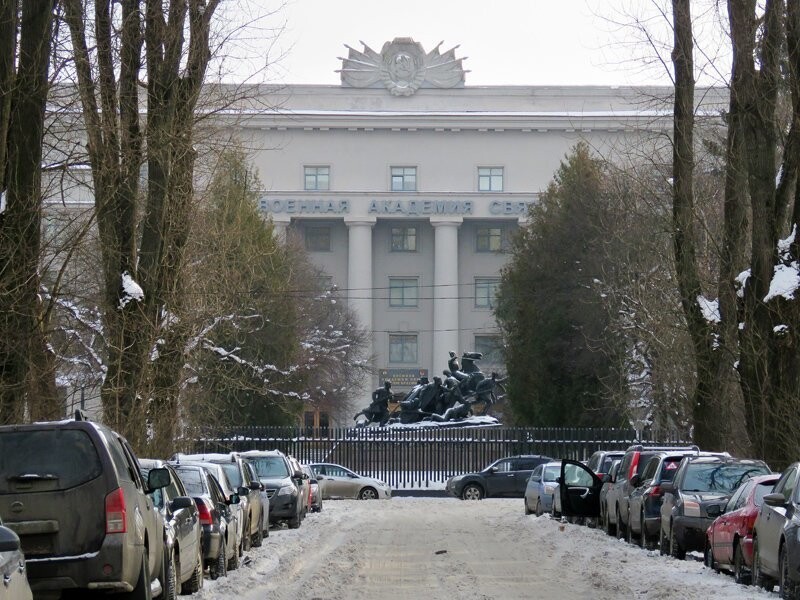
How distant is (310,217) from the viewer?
9138 centimetres

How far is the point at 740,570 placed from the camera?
17297mm

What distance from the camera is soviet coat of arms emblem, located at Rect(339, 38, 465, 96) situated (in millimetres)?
91438

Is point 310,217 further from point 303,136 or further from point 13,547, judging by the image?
point 13,547

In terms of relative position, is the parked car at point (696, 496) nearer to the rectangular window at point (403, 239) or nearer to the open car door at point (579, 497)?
the open car door at point (579, 497)

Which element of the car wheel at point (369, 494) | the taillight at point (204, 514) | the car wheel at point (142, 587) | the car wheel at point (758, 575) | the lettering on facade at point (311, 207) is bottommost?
the car wheel at point (369, 494)

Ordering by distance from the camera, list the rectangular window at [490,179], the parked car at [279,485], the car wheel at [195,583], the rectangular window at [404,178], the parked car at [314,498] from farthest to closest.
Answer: the rectangular window at [404,178]
the rectangular window at [490,179]
the parked car at [314,498]
the parked car at [279,485]
the car wheel at [195,583]

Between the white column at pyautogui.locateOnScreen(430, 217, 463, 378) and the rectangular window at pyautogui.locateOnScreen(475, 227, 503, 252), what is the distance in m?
2.26

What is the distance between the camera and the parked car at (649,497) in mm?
22953

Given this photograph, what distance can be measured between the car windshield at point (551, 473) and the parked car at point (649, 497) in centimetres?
1069

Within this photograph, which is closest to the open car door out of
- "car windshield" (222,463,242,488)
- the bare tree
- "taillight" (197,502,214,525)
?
"car windshield" (222,463,242,488)

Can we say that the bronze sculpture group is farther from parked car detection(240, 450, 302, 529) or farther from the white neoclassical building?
parked car detection(240, 450, 302, 529)

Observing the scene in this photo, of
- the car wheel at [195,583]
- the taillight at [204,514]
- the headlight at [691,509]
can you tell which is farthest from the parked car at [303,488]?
the car wheel at [195,583]

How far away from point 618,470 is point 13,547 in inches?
822

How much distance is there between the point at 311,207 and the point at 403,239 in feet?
24.2
